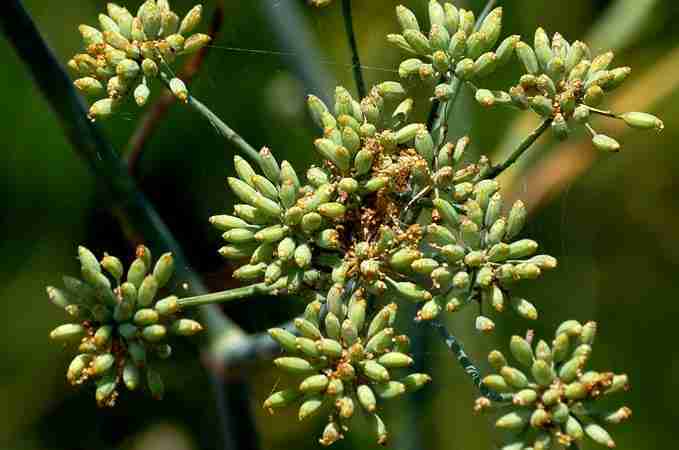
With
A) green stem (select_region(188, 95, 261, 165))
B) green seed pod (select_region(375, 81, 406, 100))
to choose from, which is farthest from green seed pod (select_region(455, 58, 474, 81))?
green stem (select_region(188, 95, 261, 165))

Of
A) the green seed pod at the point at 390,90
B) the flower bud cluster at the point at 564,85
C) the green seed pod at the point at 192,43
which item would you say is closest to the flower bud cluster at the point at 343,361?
the green seed pod at the point at 390,90

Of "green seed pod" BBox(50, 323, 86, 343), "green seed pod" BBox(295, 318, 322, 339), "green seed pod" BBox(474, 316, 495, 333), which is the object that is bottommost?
"green seed pod" BBox(474, 316, 495, 333)

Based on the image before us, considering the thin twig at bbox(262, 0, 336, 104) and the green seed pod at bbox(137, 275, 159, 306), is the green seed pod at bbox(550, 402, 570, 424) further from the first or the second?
the thin twig at bbox(262, 0, 336, 104)

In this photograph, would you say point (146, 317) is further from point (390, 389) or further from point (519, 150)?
point (519, 150)

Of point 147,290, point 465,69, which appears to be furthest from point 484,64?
point 147,290

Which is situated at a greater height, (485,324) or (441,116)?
(441,116)
